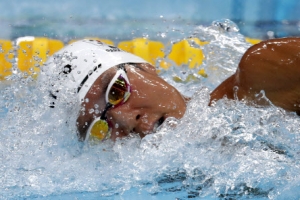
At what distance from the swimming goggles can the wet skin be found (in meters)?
0.01

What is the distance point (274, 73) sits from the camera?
1.40 meters

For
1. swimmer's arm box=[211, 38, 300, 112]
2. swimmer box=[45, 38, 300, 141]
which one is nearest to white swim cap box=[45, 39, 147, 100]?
swimmer box=[45, 38, 300, 141]

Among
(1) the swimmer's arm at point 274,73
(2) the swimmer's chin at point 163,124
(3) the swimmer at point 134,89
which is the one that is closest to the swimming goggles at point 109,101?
(3) the swimmer at point 134,89

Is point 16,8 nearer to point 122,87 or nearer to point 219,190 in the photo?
point 122,87

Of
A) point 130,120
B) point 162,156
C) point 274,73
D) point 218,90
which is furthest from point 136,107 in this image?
point 274,73

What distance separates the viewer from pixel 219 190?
1.24 metres

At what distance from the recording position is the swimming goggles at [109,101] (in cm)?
152

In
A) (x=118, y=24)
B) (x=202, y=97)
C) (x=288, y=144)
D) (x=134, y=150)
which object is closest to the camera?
(x=288, y=144)

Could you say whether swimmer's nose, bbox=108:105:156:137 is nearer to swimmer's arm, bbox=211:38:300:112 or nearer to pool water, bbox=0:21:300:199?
pool water, bbox=0:21:300:199

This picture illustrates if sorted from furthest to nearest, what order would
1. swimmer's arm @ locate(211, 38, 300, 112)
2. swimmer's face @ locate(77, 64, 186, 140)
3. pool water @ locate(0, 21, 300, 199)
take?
swimmer's face @ locate(77, 64, 186, 140) → swimmer's arm @ locate(211, 38, 300, 112) → pool water @ locate(0, 21, 300, 199)

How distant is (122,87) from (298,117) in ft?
1.90

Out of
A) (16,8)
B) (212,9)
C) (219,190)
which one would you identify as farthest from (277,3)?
(219,190)

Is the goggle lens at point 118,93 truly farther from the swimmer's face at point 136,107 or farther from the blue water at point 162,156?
the blue water at point 162,156

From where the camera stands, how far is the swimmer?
4.66 feet
